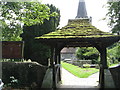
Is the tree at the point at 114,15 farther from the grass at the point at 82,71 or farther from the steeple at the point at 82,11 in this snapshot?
the steeple at the point at 82,11

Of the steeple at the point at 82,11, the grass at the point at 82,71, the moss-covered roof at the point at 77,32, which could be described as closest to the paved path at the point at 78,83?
the grass at the point at 82,71

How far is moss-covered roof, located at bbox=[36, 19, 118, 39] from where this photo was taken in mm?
7605

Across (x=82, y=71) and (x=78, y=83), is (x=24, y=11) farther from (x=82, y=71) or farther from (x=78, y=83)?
(x=82, y=71)

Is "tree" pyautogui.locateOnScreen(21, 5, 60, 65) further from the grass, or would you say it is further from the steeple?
the steeple

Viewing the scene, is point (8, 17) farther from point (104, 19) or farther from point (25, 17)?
→ point (104, 19)

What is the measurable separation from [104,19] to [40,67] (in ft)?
20.9

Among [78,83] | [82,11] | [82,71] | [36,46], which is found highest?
[82,11]

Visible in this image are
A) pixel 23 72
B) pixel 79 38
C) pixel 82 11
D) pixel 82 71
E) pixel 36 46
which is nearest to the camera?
pixel 79 38

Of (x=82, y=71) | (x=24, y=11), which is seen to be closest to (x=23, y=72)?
(x=24, y=11)

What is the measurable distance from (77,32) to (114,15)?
4524 mm

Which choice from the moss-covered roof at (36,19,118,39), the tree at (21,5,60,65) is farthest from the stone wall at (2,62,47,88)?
the tree at (21,5,60,65)

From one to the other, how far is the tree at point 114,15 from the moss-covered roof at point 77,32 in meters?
2.33

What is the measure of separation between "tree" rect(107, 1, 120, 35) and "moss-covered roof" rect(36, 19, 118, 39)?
2328 mm

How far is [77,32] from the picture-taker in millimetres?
8188
